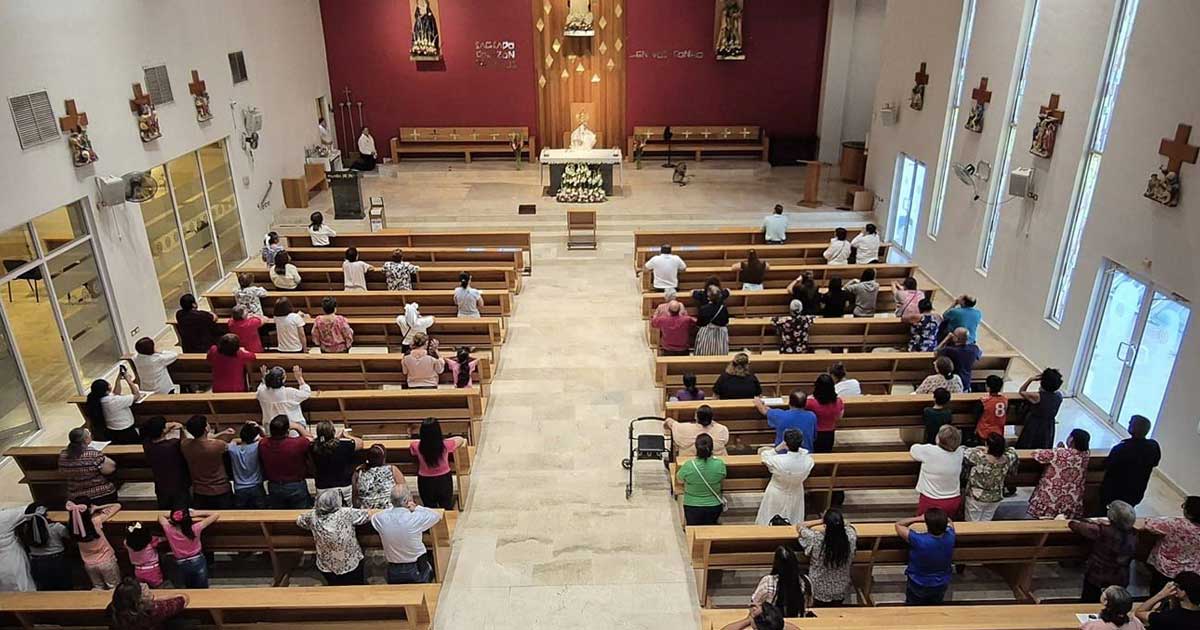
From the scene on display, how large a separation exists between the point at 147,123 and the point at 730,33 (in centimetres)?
1274

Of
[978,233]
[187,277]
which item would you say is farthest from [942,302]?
[187,277]

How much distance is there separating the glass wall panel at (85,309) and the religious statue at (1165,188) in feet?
38.5

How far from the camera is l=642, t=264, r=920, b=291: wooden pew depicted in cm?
1076

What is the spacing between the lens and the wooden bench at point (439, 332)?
918cm

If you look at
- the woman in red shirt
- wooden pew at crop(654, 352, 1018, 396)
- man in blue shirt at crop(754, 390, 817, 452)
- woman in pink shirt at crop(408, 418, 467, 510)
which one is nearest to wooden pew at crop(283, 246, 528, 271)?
the woman in red shirt

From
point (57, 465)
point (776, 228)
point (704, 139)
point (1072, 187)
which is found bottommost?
point (57, 465)

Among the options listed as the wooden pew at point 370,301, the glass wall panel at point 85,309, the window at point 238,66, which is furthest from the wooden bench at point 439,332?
the window at point 238,66

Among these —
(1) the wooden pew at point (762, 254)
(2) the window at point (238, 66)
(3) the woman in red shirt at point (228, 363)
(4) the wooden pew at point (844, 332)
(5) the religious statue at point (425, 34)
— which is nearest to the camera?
(3) the woman in red shirt at point (228, 363)

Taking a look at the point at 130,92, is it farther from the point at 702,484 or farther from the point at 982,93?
the point at 982,93

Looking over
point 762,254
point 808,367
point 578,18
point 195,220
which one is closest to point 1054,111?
point 762,254

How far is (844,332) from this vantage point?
911 cm

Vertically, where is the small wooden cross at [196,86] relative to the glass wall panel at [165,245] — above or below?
above

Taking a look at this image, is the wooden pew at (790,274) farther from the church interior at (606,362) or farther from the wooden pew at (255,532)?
the wooden pew at (255,532)

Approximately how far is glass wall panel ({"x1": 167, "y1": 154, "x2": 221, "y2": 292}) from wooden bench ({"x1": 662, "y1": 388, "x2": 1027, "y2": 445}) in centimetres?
889
